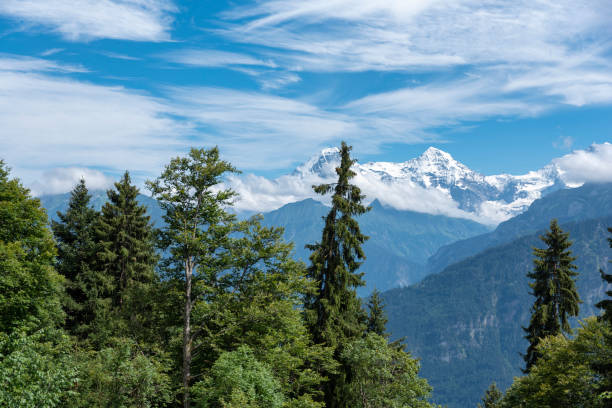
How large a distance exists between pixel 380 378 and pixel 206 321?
10775mm

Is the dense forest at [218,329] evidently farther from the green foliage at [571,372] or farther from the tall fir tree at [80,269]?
the tall fir tree at [80,269]

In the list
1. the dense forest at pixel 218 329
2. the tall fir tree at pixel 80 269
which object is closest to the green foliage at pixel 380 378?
the dense forest at pixel 218 329

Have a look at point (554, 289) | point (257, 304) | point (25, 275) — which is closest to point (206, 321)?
point (257, 304)

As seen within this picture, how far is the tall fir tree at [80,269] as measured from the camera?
113 ft

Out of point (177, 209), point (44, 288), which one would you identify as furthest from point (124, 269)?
point (177, 209)

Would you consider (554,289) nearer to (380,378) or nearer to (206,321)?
(380,378)

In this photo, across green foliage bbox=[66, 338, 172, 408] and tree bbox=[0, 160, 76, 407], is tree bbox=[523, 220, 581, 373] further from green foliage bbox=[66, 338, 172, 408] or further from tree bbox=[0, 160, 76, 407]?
tree bbox=[0, 160, 76, 407]

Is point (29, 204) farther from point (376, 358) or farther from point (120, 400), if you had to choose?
point (376, 358)

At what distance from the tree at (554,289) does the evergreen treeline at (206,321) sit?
544 inches

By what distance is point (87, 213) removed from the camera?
37.2 metres

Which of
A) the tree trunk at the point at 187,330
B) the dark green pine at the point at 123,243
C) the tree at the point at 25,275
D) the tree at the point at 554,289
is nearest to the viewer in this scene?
the tree at the point at 25,275

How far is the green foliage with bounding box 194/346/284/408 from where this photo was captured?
1803 cm

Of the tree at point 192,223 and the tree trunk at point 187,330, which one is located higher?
the tree at point 192,223

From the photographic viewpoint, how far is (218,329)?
2347 centimetres
